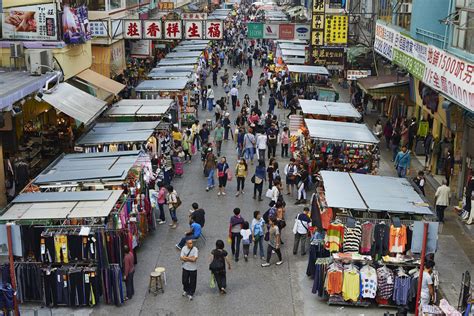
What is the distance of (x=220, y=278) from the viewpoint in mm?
12719

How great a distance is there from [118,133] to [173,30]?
40.3ft

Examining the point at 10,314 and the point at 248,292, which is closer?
the point at 10,314

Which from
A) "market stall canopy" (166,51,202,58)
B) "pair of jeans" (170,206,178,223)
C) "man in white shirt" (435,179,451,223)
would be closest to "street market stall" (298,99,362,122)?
"man in white shirt" (435,179,451,223)

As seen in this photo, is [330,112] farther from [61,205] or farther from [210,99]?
[61,205]

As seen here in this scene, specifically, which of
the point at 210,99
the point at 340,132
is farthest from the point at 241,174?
the point at 210,99

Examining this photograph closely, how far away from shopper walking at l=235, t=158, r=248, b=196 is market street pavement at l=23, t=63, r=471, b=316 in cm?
115

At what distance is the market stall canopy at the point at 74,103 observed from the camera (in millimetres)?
18031

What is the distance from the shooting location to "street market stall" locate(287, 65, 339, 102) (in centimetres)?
2942

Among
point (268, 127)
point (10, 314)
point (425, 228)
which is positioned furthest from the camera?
point (268, 127)

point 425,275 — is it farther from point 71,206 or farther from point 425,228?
point 71,206

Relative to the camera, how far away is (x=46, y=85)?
18.2 metres

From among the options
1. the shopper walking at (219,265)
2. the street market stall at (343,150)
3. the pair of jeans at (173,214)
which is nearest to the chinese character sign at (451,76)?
the street market stall at (343,150)

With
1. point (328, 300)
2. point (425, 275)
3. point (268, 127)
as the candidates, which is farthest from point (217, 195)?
point (425, 275)

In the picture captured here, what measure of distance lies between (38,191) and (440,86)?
34.4 feet
